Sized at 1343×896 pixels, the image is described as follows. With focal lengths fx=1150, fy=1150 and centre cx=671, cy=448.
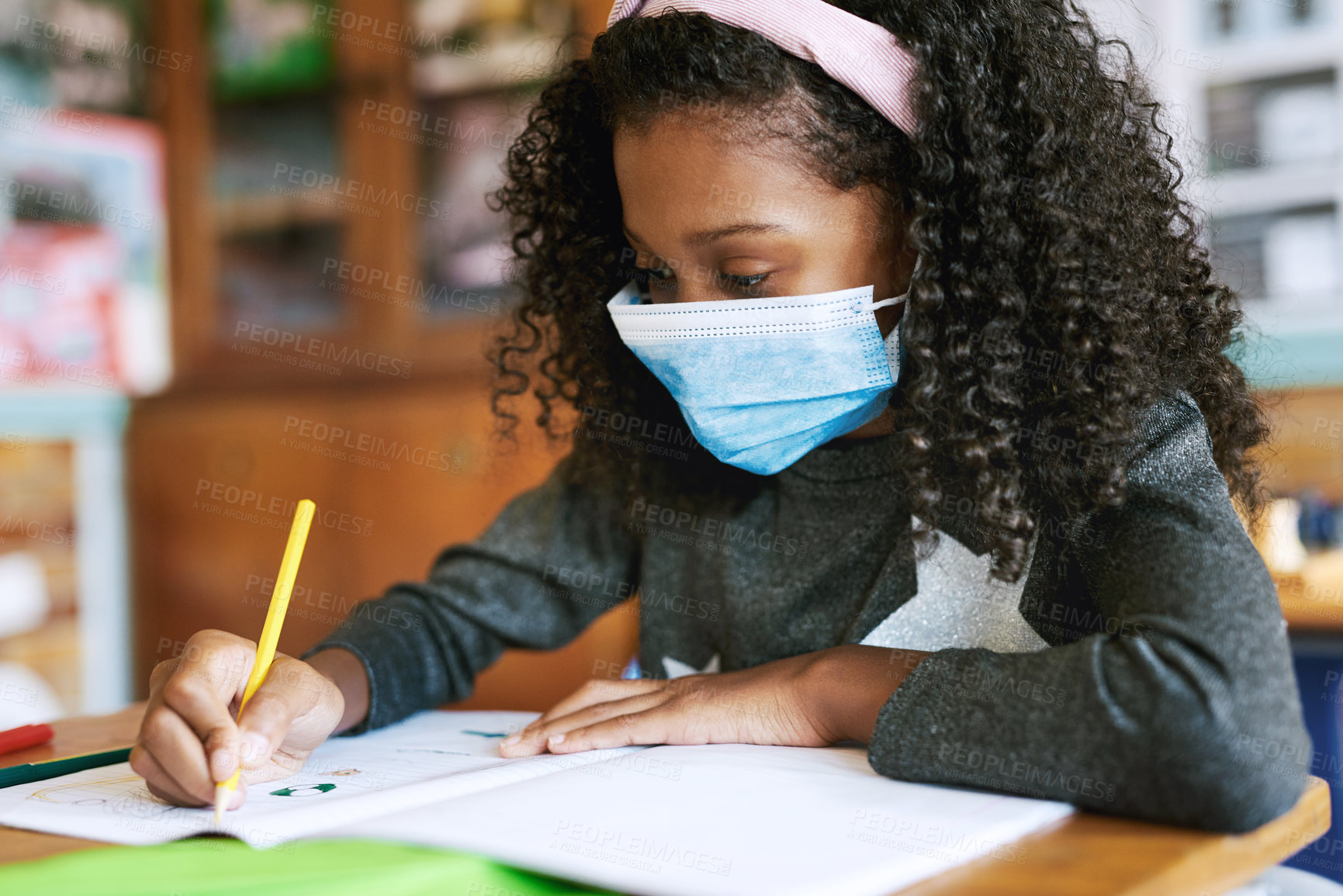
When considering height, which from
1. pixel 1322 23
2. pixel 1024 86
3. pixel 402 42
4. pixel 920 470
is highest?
pixel 402 42

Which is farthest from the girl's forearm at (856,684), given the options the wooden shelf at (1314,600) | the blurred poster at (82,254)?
the blurred poster at (82,254)

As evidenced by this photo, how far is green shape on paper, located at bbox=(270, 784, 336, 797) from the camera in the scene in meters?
0.70

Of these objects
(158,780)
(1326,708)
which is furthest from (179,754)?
(1326,708)

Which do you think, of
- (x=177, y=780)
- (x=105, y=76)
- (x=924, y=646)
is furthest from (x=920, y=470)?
(x=105, y=76)

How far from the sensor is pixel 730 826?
58cm

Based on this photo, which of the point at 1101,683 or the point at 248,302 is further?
the point at 248,302

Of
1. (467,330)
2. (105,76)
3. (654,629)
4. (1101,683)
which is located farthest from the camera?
(105,76)

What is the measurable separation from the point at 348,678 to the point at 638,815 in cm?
42

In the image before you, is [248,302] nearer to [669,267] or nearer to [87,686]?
[87,686]

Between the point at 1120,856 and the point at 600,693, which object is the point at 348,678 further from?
the point at 1120,856

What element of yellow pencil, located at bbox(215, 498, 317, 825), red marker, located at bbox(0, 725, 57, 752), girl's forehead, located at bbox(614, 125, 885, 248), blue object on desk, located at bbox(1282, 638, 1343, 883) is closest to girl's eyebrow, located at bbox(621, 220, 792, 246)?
girl's forehead, located at bbox(614, 125, 885, 248)

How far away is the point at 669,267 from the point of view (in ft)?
3.14

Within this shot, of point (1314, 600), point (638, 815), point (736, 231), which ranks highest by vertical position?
point (736, 231)

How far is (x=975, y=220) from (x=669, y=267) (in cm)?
25
